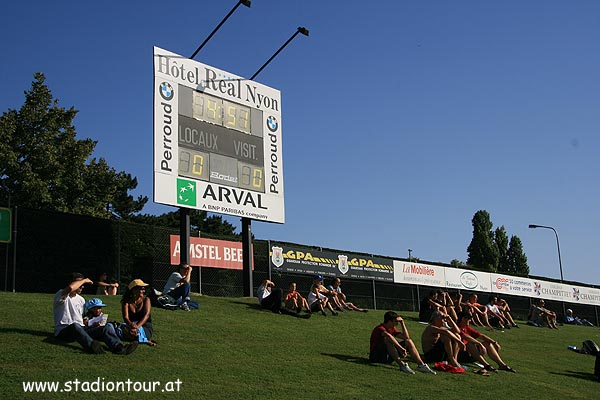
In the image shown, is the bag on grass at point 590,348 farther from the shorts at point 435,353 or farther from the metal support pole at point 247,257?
the metal support pole at point 247,257

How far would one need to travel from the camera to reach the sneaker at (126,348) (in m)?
11.6

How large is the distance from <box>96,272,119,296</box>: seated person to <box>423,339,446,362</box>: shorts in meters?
8.79

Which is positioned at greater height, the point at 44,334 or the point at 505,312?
the point at 44,334

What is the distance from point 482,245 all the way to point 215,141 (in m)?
60.0

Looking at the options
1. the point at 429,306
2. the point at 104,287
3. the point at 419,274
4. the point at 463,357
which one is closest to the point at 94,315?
the point at 104,287

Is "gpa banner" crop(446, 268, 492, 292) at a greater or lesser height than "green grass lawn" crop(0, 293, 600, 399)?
greater

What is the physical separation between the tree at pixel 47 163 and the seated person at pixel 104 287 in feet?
58.3

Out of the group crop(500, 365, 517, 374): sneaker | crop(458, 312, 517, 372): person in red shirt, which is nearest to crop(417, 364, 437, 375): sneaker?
crop(458, 312, 517, 372): person in red shirt

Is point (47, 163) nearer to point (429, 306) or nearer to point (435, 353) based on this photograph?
point (429, 306)

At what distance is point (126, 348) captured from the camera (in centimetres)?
1166

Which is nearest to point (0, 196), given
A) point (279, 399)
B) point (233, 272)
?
point (233, 272)

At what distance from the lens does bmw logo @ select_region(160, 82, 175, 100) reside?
2081 centimetres

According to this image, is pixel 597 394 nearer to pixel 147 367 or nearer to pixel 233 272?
pixel 147 367

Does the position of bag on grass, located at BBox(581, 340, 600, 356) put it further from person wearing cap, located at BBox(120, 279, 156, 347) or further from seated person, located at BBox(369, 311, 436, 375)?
person wearing cap, located at BBox(120, 279, 156, 347)
